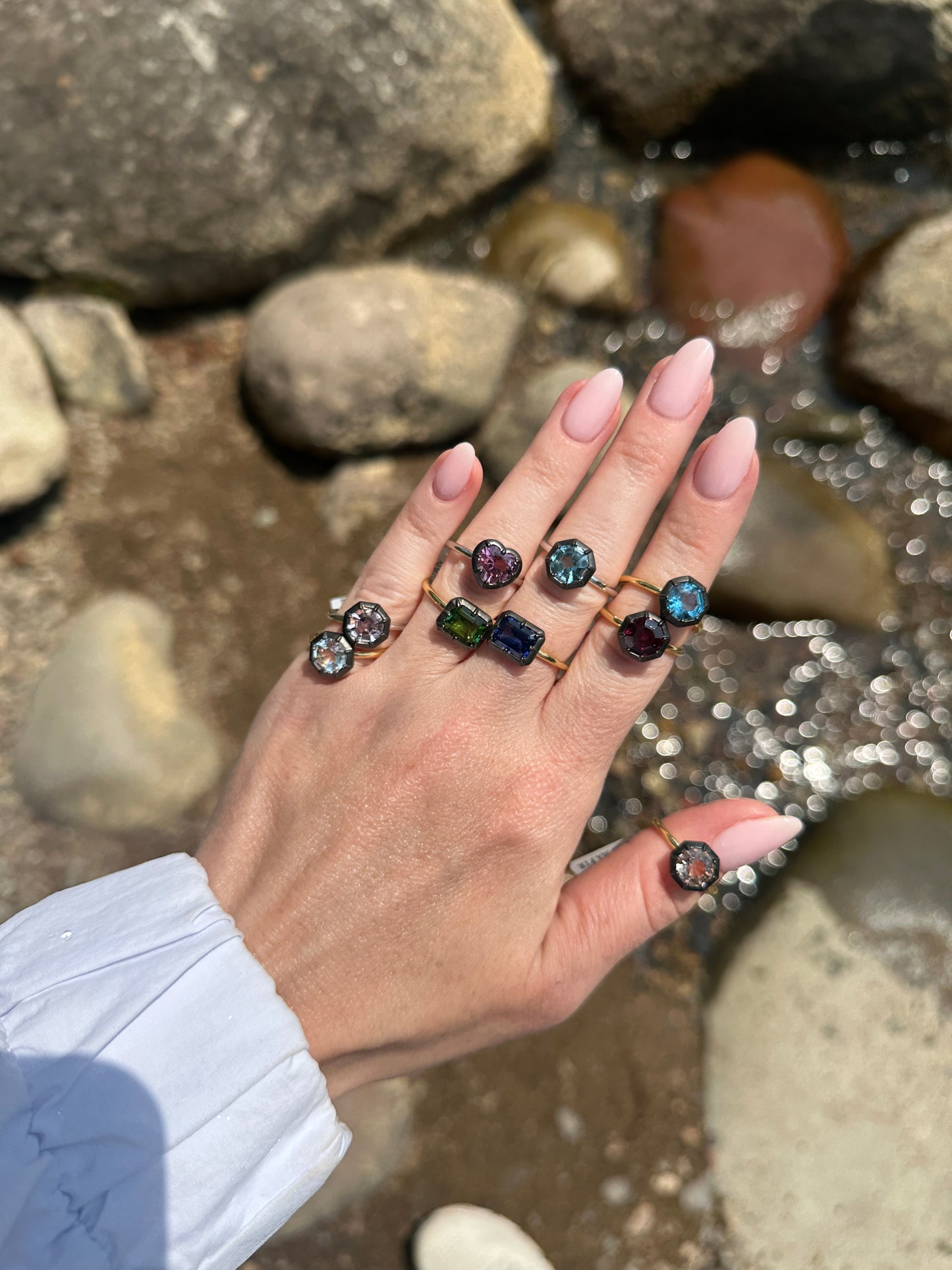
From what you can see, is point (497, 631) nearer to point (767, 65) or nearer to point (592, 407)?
point (592, 407)

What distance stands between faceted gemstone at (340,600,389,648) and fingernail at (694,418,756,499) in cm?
74

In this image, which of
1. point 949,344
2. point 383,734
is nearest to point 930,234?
point 949,344

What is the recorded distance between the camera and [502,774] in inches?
69.3

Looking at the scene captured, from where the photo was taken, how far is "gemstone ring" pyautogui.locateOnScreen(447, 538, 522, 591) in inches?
68.6

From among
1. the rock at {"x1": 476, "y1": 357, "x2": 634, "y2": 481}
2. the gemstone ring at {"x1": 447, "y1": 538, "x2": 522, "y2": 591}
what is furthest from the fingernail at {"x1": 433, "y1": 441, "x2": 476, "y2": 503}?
the rock at {"x1": 476, "y1": 357, "x2": 634, "y2": 481}

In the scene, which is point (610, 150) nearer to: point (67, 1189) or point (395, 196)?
point (395, 196)

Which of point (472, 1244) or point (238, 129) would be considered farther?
point (238, 129)

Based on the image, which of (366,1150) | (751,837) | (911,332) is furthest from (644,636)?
(911,332)

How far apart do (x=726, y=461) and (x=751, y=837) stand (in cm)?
79

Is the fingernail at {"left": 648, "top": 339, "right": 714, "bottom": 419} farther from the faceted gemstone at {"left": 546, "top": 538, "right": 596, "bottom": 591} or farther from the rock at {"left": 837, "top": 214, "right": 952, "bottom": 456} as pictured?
the rock at {"left": 837, "top": 214, "right": 952, "bottom": 456}

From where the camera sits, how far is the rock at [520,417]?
3.04 m

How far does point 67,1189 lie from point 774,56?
4.16 meters

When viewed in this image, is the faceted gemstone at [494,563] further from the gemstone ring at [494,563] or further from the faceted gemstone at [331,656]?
the faceted gemstone at [331,656]

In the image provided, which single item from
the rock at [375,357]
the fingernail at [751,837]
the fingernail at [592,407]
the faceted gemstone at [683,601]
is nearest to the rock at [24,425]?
the rock at [375,357]
